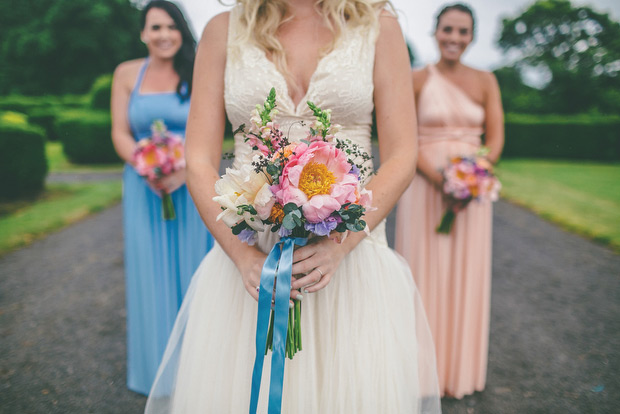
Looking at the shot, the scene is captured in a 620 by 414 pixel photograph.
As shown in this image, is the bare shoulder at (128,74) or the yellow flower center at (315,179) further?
the bare shoulder at (128,74)

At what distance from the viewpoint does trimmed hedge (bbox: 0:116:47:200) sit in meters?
10.4

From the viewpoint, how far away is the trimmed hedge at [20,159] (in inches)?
408

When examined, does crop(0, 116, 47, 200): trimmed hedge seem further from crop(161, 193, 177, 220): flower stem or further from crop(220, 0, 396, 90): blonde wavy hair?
crop(220, 0, 396, 90): blonde wavy hair

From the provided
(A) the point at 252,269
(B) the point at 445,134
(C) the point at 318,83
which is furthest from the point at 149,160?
(B) the point at 445,134

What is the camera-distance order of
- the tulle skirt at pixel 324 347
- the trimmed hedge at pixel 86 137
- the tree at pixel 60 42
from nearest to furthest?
1. the tulle skirt at pixel 324 347
2. the trimmed hedge at pixel 86 137
3. the tree at pixel 60 42

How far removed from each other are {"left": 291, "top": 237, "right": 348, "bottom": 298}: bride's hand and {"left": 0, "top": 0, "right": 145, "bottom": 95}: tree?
37184mm

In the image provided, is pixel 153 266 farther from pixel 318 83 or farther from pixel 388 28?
pixel 388 28

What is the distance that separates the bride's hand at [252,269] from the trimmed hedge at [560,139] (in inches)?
913

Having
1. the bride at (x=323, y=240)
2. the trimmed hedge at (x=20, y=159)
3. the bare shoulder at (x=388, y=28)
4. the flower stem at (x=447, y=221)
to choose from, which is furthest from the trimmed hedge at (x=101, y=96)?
the bare shoulder at (x=388, y=28)

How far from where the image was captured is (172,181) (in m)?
3.67

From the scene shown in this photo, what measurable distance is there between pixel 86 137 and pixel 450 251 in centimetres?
1663

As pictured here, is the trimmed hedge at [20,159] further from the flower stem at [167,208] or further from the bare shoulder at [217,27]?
the bare shoulder at [217,27]

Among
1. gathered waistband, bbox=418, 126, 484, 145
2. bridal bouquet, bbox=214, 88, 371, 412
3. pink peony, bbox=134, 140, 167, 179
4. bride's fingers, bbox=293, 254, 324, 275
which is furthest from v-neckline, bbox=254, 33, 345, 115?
gathered waistband, bbox=418, 126, 484, 145

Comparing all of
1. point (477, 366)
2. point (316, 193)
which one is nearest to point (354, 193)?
point (316, 193)
